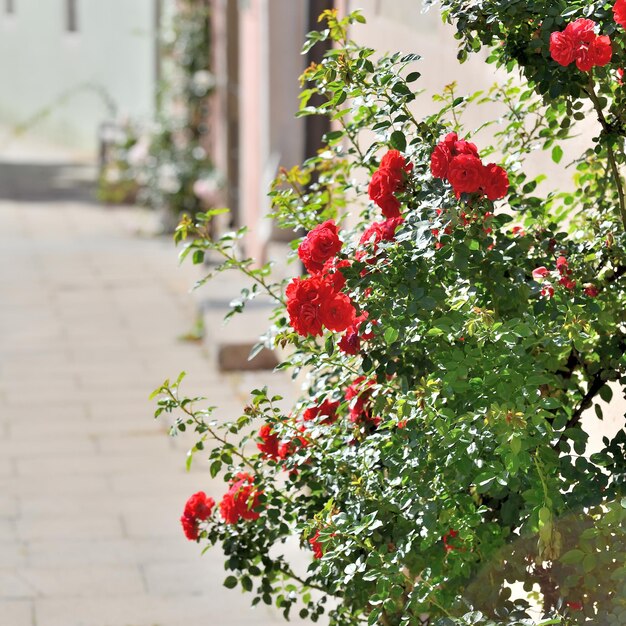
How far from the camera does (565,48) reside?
2.45 metres

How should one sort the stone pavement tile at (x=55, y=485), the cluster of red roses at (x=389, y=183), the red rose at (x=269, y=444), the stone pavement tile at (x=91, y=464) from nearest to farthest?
the cluster of red roses at (x=389, y=183) < the red rose at (x=269, y=444) < the stone pavement tile at (x=55, y=485) < the stone pavement tile at (x=91, y=464)

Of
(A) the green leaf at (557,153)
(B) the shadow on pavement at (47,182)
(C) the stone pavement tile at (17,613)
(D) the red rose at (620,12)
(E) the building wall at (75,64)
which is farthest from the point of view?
(E) the building wall at (75,64)

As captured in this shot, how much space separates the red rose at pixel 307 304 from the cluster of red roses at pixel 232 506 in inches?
23.8

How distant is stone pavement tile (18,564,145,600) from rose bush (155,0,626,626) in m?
1.40

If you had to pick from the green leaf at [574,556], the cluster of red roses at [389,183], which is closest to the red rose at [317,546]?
the green leaf at [574,556]

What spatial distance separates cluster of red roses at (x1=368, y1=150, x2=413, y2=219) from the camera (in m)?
2.72

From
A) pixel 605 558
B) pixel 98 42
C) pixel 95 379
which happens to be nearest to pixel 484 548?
pixel 605 558

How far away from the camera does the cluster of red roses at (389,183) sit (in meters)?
2.72

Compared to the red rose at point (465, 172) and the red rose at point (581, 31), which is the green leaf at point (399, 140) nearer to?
the red rose at point (465, 172)

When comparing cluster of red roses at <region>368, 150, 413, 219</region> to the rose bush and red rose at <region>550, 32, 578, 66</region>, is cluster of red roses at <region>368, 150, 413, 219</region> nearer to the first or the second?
the rose bush

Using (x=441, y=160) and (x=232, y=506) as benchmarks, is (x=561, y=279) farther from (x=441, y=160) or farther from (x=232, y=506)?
(x=232, y=506)

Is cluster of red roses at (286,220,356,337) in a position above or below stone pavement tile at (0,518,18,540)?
above

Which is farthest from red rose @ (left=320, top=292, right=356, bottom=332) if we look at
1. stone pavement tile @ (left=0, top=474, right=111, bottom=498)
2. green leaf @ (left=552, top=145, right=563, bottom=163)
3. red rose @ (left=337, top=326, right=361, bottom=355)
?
stone pavement tile @ (left=0, top=474, right=111, bottom=498)

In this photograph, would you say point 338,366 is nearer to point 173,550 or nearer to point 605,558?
point 605,558
